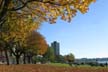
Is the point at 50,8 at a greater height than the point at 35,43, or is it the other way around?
the point at 35,43

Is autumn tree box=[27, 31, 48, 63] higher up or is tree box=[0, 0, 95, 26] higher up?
autumn tree box=[27, 31, 48, 63]

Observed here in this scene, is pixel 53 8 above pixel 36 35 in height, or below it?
below

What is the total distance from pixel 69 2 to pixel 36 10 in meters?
3.61

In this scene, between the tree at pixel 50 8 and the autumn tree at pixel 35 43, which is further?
the autumn tree at pixel 35 43

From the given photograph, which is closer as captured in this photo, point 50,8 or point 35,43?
point 50,8

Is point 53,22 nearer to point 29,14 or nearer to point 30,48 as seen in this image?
point 29,14

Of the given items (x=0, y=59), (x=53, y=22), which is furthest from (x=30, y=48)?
(x=53, y=22)

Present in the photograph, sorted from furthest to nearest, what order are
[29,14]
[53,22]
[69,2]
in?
[29,14]
[53,22]
[69,2]

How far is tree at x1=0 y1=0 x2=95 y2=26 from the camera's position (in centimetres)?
1507

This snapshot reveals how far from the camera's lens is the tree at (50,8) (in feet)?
49.4

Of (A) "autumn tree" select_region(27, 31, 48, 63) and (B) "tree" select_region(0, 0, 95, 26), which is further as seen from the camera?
(A) "autumn tree" select_region(27, 31, 48, 63)

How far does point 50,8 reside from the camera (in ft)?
54.2

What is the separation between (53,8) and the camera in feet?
53.5

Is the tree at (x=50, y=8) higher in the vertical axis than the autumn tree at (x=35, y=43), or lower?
lower
